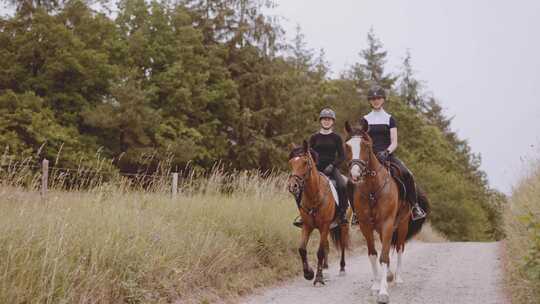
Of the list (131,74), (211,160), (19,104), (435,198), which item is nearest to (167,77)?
(131,74)

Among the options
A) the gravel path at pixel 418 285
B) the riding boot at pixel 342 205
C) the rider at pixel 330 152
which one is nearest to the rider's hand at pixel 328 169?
the rider at pixel 330 152

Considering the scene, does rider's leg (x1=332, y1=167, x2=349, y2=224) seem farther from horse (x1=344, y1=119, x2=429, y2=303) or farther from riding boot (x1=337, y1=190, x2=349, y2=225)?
horse (x1=344, y1=119, x2=429, y2=303)

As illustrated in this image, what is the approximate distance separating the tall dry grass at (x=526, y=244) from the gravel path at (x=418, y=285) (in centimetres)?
37

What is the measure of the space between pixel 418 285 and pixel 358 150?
2897 millimetres

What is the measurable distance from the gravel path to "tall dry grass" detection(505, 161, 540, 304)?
1.22ft

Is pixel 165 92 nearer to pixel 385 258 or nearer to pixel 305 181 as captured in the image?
pixel 305 181

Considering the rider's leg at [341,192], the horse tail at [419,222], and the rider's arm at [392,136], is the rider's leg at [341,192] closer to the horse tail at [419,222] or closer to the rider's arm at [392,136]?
the horse tail at [419,222]

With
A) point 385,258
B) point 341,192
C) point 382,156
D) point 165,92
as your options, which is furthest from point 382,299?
point 165,92

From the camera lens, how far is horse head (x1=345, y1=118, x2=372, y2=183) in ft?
23.8

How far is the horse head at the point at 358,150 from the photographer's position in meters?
7.26

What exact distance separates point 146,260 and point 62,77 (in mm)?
27525


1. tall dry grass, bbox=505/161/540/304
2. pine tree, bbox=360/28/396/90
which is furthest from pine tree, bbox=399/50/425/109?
tall dry grass, bbox=505/161/540/304

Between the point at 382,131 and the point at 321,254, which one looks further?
the point at 321,254

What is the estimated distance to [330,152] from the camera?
985 centimetres
